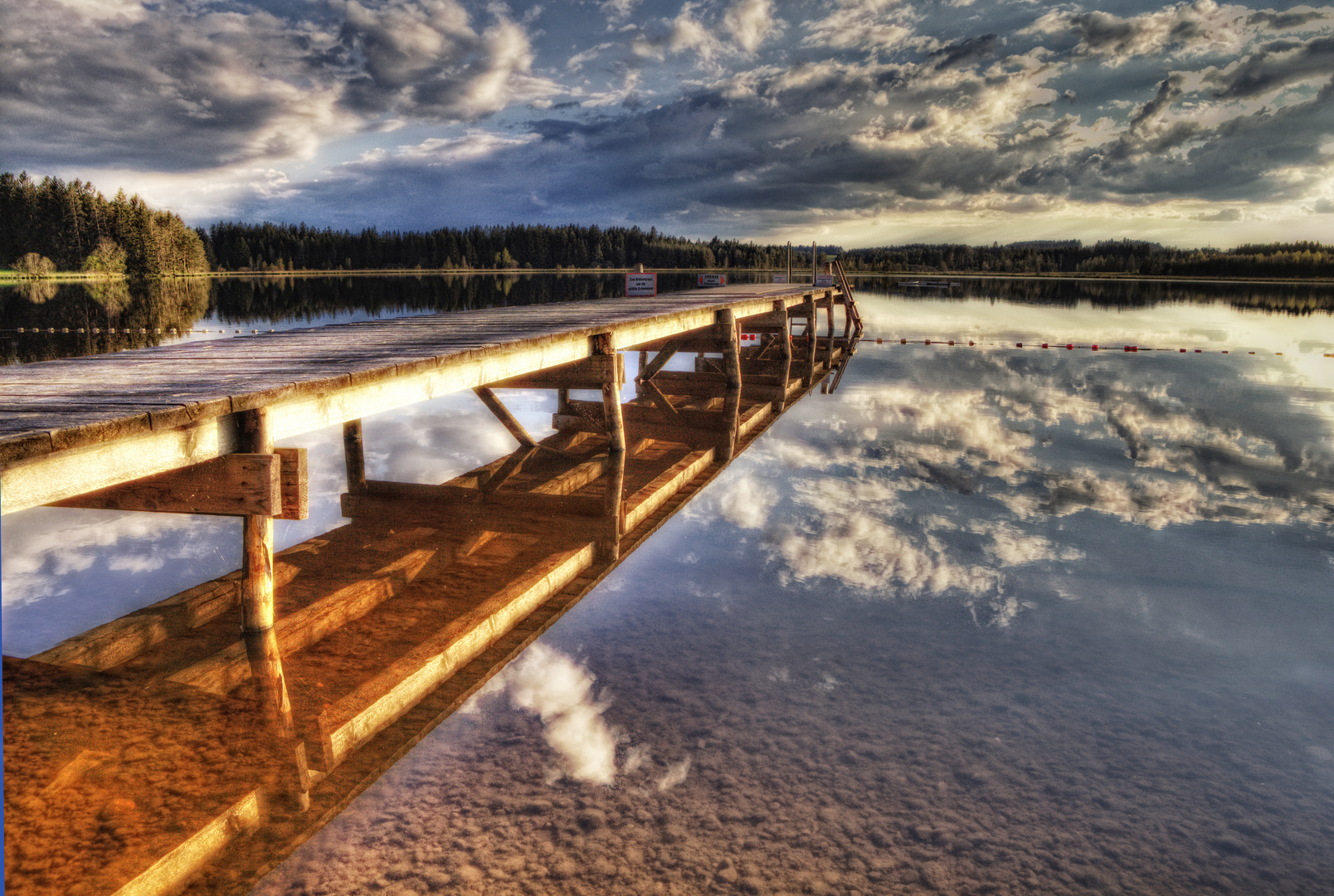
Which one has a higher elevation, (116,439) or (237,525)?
(116,439)

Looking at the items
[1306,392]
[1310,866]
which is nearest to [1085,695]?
[1310,866]

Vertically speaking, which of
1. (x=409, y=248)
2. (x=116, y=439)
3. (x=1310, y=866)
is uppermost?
(x=409, y=248)

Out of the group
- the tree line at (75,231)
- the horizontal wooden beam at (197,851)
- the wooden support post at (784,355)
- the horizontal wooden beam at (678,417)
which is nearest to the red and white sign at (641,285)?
the wooden support post at (784,355)

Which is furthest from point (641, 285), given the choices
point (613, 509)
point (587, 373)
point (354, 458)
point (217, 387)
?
point (217, 387)

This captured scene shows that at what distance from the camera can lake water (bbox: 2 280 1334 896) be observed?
13.3 feet

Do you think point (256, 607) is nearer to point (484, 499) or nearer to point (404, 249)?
point (484, 499)

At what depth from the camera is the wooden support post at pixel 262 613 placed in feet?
16.2

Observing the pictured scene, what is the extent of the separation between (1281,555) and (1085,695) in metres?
4.72

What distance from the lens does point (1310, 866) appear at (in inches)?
159

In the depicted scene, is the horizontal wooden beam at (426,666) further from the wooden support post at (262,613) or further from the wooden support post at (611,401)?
the wooden support post at (611,401)

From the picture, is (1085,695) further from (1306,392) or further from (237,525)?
(1306,392)

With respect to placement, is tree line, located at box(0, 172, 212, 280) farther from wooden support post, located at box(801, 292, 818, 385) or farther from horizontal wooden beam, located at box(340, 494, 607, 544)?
horizontal wooden beam, located at box(340, 494, 607, 544)

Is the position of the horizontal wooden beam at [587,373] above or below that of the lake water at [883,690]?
above

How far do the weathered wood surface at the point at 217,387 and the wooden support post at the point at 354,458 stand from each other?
1.15m
